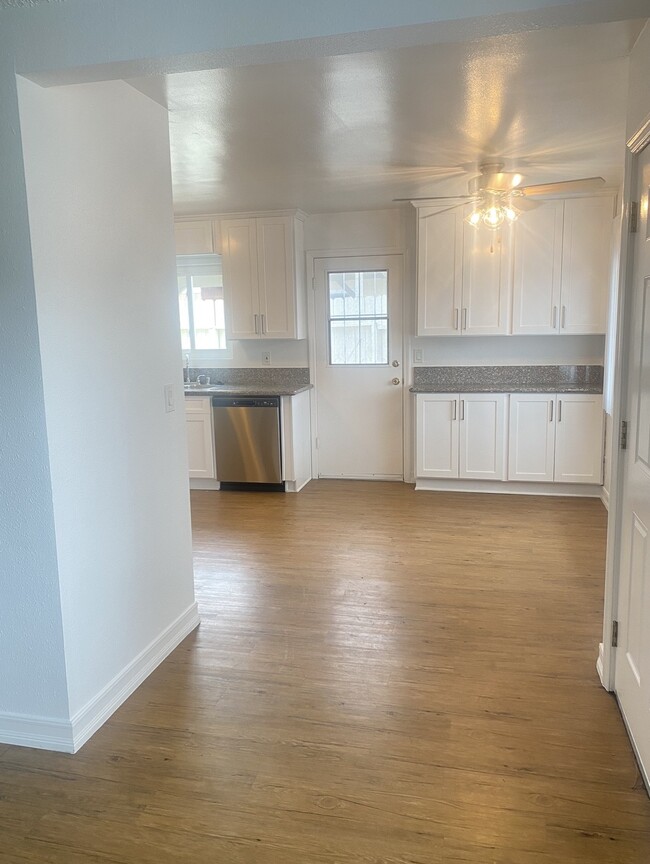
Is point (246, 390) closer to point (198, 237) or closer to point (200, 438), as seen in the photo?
point (200, 438)

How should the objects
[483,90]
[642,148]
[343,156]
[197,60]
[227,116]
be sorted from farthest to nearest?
[343,156] → [227,116] → [483,90] → [642,148] → [197,60]

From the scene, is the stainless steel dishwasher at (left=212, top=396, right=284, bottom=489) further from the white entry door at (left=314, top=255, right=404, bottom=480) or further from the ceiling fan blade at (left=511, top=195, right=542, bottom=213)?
the ceiling fan blade at (left=511, top=195, right=542, bottom=213)

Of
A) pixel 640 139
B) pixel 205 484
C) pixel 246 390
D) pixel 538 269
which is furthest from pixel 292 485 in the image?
pixel 640 139

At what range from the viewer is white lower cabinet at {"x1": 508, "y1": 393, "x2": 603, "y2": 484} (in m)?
4.96

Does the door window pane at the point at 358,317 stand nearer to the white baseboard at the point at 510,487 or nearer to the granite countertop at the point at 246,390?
the granite countertop at the point at 246,390

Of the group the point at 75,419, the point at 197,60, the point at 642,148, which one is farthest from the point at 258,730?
the point at 642,148

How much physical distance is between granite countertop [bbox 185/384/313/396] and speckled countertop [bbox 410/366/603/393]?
3.48 ft

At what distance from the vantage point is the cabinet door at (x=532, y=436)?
5020 millimetres

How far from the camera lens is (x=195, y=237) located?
5547mm

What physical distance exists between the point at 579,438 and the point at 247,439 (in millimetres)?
2786

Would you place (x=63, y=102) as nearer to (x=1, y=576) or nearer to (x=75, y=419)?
(x=75, y=419)

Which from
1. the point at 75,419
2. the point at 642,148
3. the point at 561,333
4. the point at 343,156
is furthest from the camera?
the point at 561,333

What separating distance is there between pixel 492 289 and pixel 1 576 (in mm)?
4215

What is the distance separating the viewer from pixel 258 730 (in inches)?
88.0
